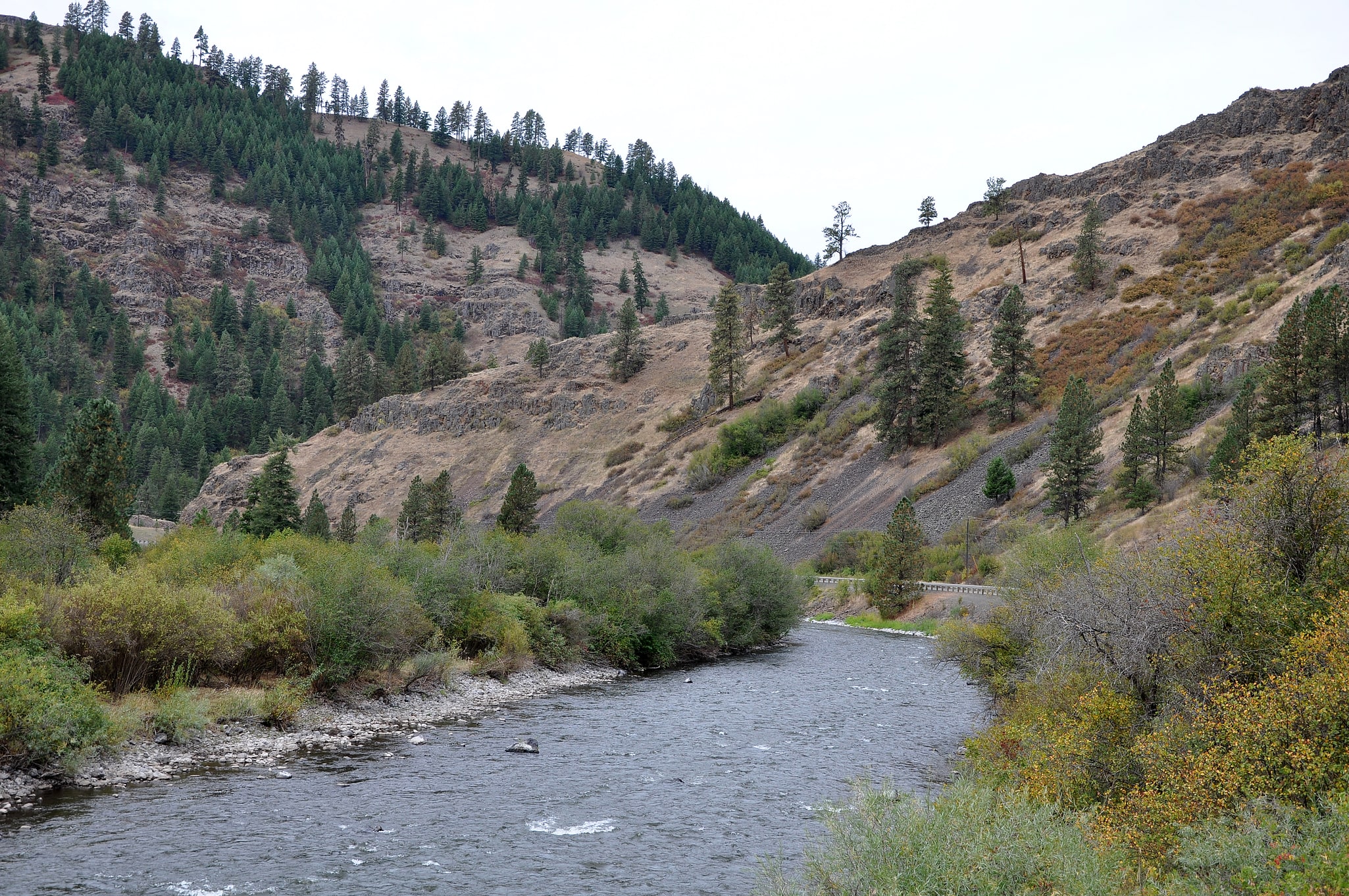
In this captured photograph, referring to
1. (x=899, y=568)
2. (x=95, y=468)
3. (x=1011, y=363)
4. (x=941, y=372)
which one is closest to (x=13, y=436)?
(x=95, y=468)

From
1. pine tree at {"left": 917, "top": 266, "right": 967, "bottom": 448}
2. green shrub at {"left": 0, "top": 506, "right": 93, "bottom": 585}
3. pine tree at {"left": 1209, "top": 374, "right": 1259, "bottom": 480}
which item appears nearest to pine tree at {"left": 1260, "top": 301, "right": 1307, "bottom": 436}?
pine tree at {"left": 1209, "top": 374, "right": 1259, "bottom": 480}

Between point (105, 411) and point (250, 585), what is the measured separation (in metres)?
25.5

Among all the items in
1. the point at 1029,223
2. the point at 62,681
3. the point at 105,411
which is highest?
the point at 1029,223

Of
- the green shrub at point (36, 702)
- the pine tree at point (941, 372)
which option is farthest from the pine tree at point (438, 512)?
the green shrub at point (36, 702)

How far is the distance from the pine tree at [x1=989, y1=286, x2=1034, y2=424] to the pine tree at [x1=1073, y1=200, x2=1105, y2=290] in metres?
16.1

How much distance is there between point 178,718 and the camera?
20.5 meters

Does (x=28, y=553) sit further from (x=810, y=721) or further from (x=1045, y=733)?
(x=1045, y=733)

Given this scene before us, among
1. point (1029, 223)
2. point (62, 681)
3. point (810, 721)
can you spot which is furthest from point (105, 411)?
point (1029, 223)

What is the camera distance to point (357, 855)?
14.6 meters

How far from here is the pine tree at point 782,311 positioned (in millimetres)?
107938

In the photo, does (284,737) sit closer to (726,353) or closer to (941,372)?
(941,372)

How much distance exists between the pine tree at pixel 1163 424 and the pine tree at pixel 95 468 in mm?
56746

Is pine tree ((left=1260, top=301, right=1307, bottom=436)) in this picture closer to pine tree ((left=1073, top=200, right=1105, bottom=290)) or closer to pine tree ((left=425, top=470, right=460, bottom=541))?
pine tree ((left=1073, top=200, right=1105, bottom=290))

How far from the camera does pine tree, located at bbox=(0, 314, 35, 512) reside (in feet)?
145
